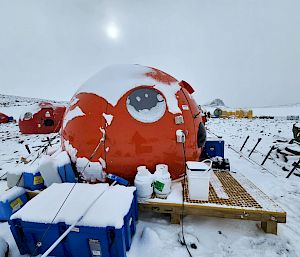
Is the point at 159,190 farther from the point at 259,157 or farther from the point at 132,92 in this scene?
the point at 259,157

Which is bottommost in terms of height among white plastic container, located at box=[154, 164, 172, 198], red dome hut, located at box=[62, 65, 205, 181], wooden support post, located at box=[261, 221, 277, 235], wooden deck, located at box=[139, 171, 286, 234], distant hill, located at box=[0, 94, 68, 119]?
wooden support post, located at box=[261, 221, 277, 235]

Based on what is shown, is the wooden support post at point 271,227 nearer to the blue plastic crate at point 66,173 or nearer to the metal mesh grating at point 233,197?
the metal mesh grating at point 233,197

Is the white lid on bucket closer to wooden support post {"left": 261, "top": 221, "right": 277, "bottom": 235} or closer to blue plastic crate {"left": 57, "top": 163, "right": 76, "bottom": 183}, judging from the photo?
wooden support post {"left": 261, "top": 221, "right": 277, "bottom": 235}

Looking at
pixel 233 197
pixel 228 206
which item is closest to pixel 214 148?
pixel 233 197

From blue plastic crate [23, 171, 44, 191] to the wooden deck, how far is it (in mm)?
2371

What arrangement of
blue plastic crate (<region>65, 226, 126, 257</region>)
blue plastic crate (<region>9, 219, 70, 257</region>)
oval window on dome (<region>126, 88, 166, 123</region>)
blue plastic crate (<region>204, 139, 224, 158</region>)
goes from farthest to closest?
blue plastic crate (<region>204, 139, 224, 158</region>)
oval window on dome (<region>126, 88, 166, 123</region>)
blue plastic crate (<region>9, 219, 70, 257</region>)
blue plastic crate (<region>65, 226, 126, 257</region>)

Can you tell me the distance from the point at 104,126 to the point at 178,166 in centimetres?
197

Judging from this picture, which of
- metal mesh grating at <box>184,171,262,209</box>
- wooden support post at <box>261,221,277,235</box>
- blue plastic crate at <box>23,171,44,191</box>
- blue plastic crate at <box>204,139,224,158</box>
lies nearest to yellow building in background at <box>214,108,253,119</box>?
blue plastic crate at <box>204,139,224,158</box>

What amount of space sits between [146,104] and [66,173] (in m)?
2.60

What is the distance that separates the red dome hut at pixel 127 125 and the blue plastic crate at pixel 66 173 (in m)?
0.20

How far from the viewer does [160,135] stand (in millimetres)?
4191

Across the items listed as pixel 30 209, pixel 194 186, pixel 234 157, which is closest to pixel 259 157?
pixel 234 157

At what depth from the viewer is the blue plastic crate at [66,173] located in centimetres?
405

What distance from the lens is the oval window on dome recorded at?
4.27 metres
